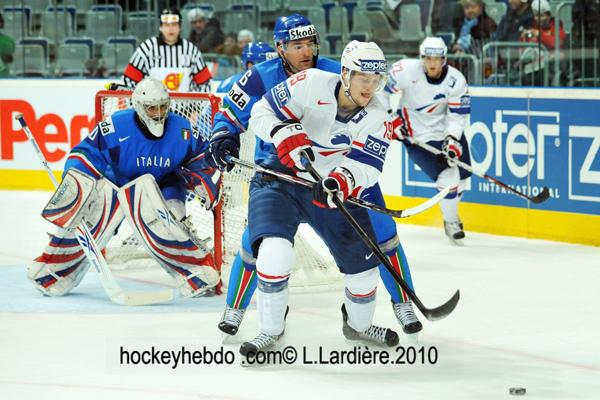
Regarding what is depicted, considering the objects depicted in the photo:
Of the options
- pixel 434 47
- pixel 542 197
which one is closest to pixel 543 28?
pixel 434 47

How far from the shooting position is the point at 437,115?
25.1 ft

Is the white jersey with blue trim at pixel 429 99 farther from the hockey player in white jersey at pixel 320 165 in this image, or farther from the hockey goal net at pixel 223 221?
the hockey player in white jersey at pixel 320 165

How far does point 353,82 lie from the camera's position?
4.17 metres

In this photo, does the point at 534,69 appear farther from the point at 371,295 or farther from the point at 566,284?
the point at 371,295

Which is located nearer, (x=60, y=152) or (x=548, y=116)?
(x=548, y=116)

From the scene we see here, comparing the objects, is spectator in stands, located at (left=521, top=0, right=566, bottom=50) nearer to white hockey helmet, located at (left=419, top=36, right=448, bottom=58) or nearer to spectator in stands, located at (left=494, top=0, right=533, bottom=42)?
spectator in stands, located at (left=494, top=0, right=533, bottom=42)

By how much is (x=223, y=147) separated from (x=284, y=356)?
0.80 meters

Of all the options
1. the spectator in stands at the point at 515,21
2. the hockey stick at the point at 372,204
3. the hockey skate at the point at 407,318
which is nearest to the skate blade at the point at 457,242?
the spectator in stands at the point at 515,21

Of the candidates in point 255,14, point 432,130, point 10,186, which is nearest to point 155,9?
point 255,14

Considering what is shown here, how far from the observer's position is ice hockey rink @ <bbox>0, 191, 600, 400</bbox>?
397 centimetres

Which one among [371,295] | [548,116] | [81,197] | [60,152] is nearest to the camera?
[371,295]

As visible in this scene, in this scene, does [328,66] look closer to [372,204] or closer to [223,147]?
[223,147]

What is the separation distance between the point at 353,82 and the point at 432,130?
3.54 metres

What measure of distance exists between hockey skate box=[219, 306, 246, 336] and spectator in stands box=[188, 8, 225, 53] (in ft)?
18.7
